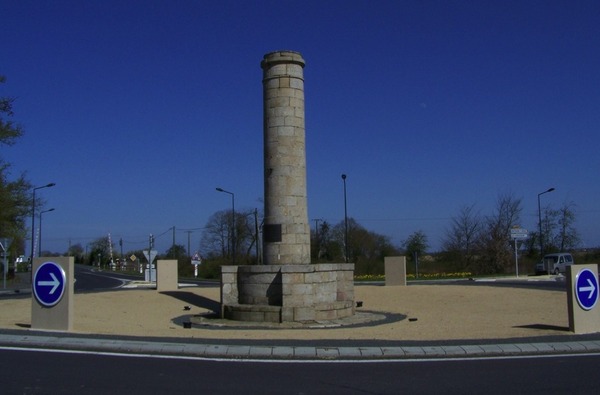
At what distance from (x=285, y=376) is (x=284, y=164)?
10292 millimetres

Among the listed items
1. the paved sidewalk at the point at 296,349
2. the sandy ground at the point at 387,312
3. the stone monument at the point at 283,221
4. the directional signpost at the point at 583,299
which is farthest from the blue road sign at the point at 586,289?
the stone monument at the point at 283,221

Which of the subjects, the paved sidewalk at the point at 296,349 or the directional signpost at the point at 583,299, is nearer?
the paved sidewalk at the point at 296,349

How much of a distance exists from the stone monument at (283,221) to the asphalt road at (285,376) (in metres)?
7.90

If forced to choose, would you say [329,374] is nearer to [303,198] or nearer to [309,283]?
[309,283]

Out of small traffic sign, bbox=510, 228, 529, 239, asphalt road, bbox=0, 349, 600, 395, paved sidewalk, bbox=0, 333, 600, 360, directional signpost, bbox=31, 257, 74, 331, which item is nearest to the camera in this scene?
asphalt road, bbox=0, 349, 600, 395

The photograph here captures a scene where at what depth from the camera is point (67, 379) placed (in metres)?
8.39

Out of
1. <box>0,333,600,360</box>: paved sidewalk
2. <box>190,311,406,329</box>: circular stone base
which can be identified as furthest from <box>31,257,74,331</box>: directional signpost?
<box>190,311,406,329</box>: circular stone base

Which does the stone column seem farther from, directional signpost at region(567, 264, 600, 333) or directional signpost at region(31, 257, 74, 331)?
directional signpost at region(567, 264, 600, 333)

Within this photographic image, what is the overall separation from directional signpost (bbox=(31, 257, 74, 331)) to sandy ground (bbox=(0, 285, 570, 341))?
36 cm

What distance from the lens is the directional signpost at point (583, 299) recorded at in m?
13.3

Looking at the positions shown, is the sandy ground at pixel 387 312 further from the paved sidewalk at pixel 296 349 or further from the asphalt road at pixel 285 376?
the asphalt road at pixel 285 376

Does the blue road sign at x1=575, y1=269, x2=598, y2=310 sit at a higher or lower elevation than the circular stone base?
higher

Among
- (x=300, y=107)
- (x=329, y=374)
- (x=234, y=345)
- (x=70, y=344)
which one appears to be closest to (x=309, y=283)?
(x=300, y=107)

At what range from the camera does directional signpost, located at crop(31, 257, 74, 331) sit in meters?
13.5
